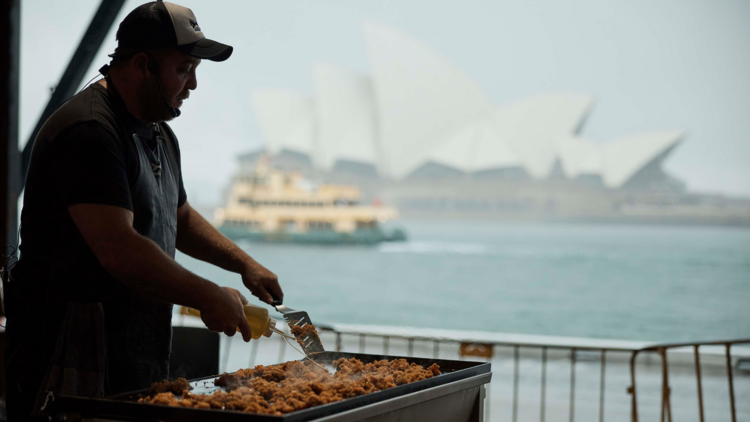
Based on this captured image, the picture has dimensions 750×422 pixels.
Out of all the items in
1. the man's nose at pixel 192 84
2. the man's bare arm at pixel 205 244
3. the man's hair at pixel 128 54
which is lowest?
the man's bare arm at pixel 205 244

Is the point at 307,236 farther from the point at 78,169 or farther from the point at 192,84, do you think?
the point at 78,169

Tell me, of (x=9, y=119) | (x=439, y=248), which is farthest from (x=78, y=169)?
(x=439, y=248)

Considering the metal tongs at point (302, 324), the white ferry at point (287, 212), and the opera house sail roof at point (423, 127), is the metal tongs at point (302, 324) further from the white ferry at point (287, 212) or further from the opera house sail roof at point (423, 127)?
the opera house sail roof at point (423, 127)

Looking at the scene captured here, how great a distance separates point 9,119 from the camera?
356 centimetres

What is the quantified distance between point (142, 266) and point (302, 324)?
0.39 metres

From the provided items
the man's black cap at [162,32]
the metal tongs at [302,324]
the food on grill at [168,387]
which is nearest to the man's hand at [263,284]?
the metal tongs at [302,324]

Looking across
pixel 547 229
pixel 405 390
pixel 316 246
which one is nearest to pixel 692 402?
pixel 405 390

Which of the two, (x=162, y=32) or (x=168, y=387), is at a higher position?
(x=162, y=32)

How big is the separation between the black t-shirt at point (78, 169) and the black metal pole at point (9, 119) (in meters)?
2.53

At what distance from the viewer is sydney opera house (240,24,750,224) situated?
39312 millimetres

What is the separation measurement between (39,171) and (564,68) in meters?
59.5

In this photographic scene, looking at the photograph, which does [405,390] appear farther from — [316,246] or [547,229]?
[547,229]

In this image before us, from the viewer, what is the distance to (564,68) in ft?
187

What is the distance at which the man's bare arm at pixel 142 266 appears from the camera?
1.08 metres
